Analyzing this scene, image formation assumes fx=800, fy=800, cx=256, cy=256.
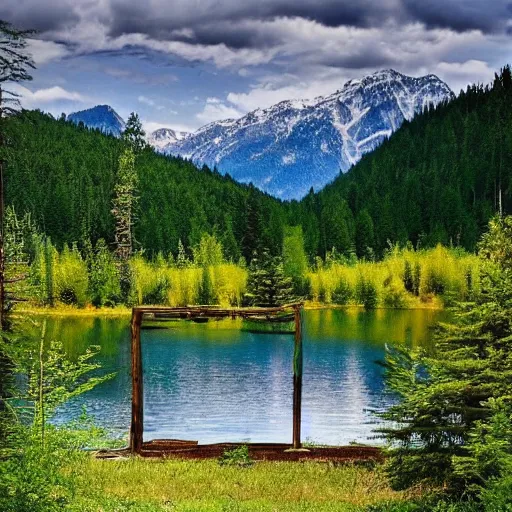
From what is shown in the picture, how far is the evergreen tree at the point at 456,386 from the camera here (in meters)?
12.7

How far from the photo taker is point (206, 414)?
3428cm

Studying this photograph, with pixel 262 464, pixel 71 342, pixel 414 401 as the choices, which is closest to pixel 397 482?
pixel 414 401

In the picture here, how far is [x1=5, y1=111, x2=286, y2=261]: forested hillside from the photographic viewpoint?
4943 inches

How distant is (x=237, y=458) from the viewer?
59.0 ft

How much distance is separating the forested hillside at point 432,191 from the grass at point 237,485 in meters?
117

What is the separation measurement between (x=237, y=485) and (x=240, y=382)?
93.5ft

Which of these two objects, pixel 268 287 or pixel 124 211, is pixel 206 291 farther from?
pixel 124 211

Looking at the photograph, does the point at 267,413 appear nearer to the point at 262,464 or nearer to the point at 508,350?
the point at 262,464

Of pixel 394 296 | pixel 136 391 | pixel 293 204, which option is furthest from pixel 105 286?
pixel 136 391

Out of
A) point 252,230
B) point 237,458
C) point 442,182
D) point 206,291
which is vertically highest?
point 442,182

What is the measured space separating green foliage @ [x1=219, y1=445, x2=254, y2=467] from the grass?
0.25 meters

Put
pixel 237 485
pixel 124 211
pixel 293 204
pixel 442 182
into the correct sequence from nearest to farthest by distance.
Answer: pixel 237 485, pixel 124 211, pixel 442 182, pixel 293 204

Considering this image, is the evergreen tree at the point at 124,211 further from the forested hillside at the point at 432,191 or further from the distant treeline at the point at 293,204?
the forested hillside at the point at 432,191

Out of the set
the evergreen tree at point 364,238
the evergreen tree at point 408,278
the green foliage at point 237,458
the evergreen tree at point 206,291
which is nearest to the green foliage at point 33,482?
the green foliage at point 237,458
